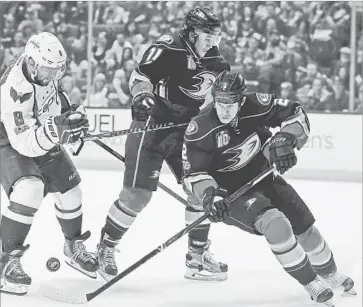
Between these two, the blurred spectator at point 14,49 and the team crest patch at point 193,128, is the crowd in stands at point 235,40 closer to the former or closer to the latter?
the blurred spectator at point 14,49

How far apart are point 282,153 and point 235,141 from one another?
184mm

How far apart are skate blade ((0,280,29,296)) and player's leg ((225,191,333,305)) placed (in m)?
0.77

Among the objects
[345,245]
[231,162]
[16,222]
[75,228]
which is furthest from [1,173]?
[345,245]

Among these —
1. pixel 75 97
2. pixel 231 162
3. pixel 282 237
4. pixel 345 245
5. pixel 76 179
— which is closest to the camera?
pixel 282 237

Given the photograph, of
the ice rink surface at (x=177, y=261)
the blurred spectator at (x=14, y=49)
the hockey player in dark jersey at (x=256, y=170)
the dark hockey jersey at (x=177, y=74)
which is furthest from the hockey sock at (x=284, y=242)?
the blurred spectator at (x=14, y=49)

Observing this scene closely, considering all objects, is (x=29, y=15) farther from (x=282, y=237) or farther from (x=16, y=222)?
(x=282, y=237)

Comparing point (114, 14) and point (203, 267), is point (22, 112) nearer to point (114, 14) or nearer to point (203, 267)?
point (203, 267)

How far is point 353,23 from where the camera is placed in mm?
5992

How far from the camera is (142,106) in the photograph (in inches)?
117

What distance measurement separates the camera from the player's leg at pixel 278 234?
2664 millimetres

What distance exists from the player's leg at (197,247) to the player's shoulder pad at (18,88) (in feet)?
2.14

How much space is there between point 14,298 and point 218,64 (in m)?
1.14

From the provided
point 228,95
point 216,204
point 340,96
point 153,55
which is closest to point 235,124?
point 228,95

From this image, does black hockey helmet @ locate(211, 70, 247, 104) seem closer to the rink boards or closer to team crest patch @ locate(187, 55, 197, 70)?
team crest patch @ locate(187, 55, 197, 70)
